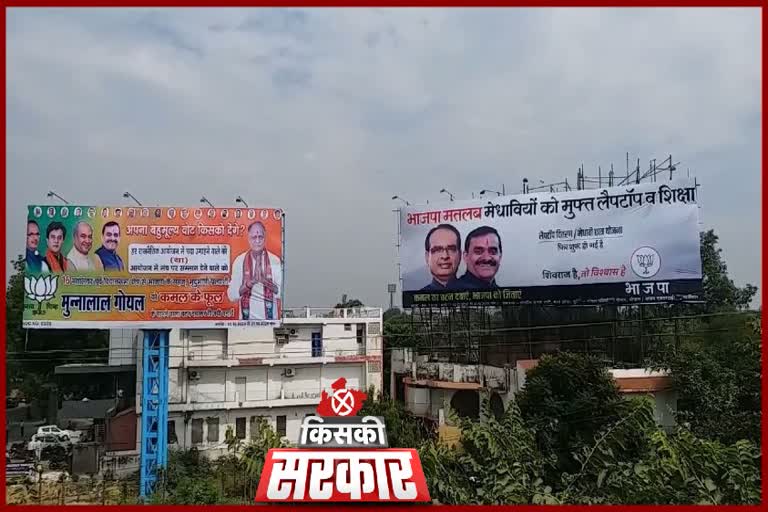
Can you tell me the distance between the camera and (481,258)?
25.1 metres

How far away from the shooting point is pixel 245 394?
90.9 ft

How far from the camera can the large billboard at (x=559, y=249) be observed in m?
22.3

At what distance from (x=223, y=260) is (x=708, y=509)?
53.6ft

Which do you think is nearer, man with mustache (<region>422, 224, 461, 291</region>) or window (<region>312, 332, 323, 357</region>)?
man with mustache (<region>422, 224, 461, 291</region>)

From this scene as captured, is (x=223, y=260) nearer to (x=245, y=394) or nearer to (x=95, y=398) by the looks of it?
Result: (x=245, y=394)

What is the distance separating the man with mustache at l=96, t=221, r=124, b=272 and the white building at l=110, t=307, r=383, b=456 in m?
7.55

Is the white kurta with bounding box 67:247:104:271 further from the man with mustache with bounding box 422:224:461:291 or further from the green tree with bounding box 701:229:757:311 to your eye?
the green tree with bounding box 701:229:757:311

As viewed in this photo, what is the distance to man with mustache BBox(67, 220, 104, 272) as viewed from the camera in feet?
A: 65.5

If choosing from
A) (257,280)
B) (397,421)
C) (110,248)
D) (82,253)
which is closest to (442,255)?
(397,421)

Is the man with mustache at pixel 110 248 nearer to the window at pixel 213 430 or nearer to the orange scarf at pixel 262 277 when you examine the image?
the orange scarf at pixel 262 277

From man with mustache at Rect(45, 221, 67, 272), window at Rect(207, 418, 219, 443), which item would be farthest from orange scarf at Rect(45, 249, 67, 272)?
window at Rect(207, 418, 219, 443)

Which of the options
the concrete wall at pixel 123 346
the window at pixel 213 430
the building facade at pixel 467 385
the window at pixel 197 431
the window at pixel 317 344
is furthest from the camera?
the window at pixel 317 344

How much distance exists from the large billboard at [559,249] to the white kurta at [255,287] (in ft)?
23.9

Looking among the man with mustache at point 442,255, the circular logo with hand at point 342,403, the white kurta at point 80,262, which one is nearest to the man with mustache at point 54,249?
the white kurta at point 80,262
